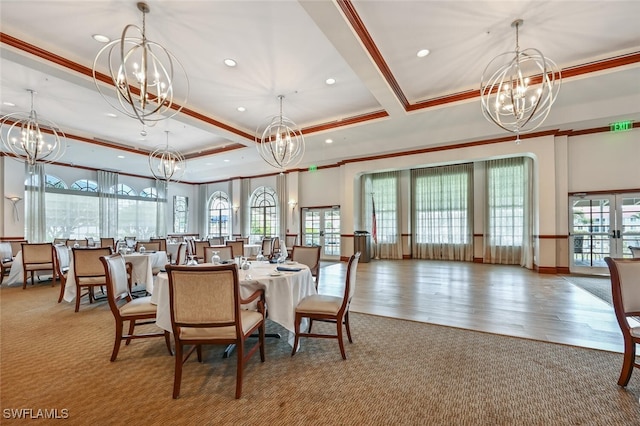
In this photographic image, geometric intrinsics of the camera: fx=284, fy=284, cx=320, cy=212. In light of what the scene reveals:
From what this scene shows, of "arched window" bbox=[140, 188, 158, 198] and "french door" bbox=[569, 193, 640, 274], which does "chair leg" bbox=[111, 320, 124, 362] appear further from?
"arched window" bbox=[140, 188, 158, 198]

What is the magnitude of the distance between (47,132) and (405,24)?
867 cm

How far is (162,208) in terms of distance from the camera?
1300 cm

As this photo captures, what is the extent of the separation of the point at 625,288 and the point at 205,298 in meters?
3.37

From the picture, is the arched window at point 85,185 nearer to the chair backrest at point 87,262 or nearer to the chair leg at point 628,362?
the chair backrest at point 87,262

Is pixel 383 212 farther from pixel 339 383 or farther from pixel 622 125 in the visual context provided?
pixel 339 383

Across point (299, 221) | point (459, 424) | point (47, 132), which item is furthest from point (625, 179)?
point (47, 132)

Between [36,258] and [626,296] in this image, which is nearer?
[626,296]

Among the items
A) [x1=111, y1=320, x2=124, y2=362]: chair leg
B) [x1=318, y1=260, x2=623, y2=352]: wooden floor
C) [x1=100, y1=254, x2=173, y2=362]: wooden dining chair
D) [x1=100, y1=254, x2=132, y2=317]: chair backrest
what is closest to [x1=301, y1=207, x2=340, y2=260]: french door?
[x1=318, y1=260, x2=623, y2=352]: wooden floor

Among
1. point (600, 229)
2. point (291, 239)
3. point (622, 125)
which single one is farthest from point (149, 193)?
point (622, 125)

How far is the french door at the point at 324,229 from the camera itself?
11.1 metres

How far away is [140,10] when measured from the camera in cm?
337

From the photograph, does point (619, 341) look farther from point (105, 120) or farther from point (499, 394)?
point (105, 120)

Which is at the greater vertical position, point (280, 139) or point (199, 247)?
point (280, 139)

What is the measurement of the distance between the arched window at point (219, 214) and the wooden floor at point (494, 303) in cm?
805
